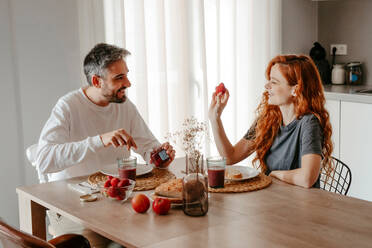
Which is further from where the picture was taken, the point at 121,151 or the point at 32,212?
the point at 121,151

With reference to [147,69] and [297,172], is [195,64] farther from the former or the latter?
[297,172]

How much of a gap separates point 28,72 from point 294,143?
1.60 m

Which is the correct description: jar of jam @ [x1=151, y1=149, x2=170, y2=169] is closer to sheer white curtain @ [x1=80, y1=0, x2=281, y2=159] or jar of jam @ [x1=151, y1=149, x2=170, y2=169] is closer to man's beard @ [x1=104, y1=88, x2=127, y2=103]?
man's beard @ [x1=104, y1=88, x2=127, y2=103]

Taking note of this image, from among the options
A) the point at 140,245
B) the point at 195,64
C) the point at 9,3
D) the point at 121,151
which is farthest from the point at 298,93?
the point at 9,3

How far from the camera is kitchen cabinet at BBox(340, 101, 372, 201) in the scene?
142 inches

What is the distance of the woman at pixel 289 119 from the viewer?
2.34 metres

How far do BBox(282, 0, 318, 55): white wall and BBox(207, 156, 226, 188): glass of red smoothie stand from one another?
8.28ft

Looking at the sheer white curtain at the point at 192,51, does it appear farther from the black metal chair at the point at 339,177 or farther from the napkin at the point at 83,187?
the napkin at the point at 83,187

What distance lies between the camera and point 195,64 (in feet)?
12.2

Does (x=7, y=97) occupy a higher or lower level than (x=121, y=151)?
higher

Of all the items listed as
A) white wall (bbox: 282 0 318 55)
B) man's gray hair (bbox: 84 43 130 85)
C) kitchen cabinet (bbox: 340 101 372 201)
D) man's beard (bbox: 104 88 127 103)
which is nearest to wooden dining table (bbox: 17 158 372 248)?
man's beard (bbox: 104 88 127 103)

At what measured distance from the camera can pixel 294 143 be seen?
237 centimetres

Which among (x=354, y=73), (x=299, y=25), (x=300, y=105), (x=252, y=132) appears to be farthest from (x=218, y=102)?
(x=299, y=25)

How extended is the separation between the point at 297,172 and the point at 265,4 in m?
2.25
